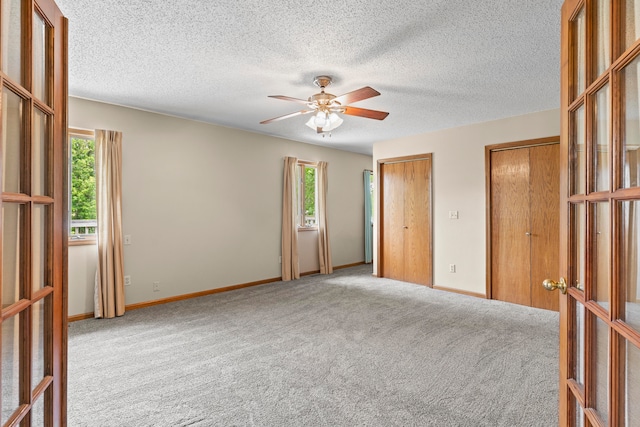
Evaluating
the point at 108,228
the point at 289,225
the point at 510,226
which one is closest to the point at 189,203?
the point at 108,228

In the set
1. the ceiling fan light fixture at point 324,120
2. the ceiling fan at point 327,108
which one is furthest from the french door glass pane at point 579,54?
the ceiling fan light fixture at point 324,120

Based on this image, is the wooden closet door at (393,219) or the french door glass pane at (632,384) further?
the wooden closet door at (393,219)

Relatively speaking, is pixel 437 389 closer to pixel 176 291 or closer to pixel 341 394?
pixel 341 394

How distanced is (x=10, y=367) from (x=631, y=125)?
63.4 inches

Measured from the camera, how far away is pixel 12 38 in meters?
0.86

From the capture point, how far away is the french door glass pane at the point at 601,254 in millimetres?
855

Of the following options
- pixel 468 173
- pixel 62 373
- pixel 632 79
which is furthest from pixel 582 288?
pixel 468 173

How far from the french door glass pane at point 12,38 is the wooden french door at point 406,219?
5.02 meters

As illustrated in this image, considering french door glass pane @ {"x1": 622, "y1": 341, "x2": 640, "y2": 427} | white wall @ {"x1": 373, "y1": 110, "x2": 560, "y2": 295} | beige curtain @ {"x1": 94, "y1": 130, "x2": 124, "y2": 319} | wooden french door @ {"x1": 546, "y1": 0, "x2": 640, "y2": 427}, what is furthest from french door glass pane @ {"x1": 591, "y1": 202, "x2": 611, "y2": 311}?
beige curtain @ {"x1": 94, "y1": 130, "x2": 124, "y2": 319}

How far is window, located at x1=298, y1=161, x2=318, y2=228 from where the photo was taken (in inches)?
244

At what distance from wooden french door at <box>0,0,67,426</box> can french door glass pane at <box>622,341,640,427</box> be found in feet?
4.70

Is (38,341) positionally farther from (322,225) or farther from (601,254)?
(322,225)

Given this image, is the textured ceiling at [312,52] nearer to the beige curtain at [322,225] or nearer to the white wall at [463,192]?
the white wall at [463,192]

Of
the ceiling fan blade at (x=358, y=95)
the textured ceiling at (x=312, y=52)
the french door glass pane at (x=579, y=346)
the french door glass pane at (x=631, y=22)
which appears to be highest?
the textured ceiling at (x=312, y=52)
